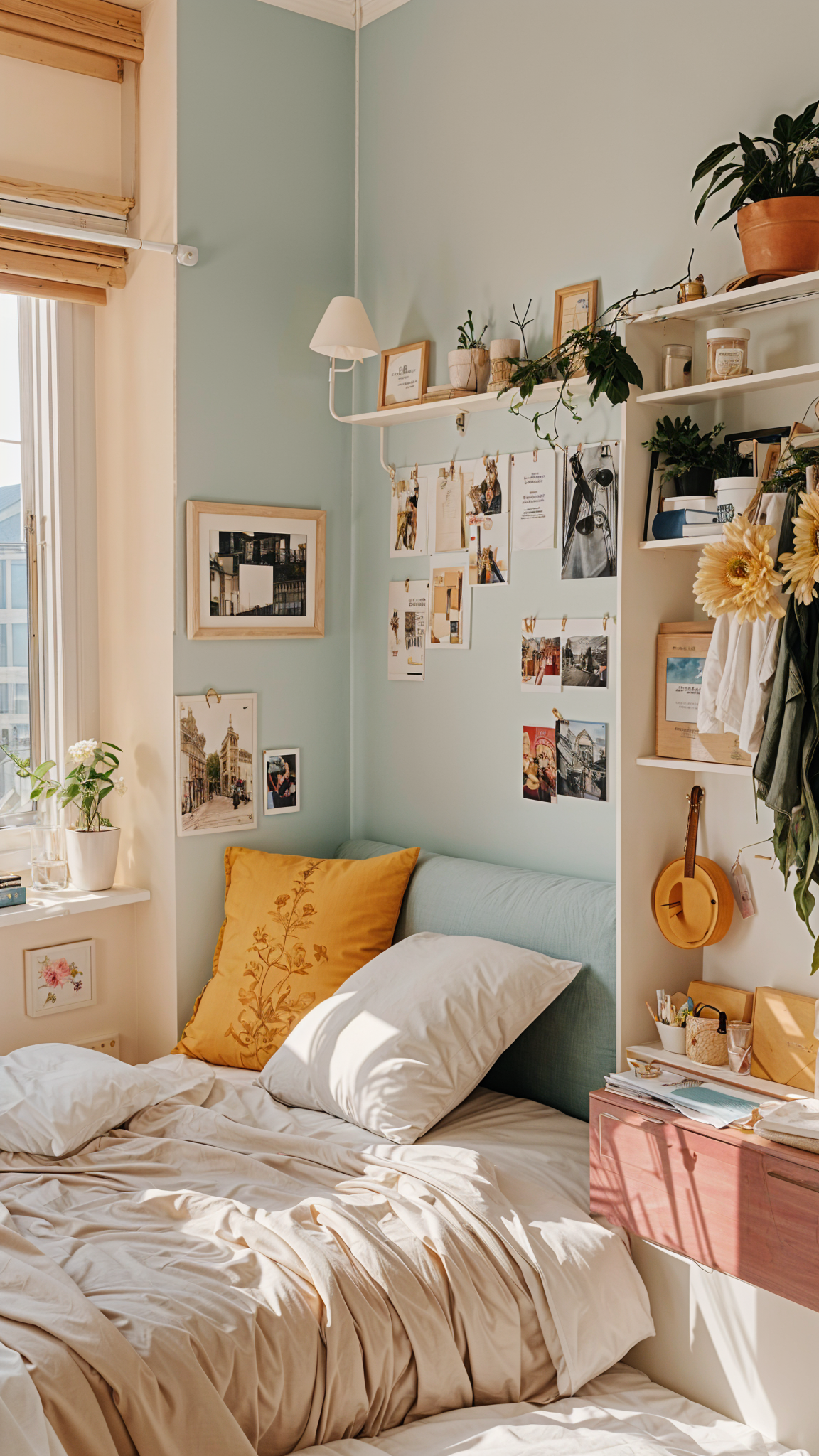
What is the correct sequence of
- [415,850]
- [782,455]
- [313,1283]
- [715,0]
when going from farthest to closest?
1. [415,850]
2. [715,0]
3. [782,455]
4. [313,1283]

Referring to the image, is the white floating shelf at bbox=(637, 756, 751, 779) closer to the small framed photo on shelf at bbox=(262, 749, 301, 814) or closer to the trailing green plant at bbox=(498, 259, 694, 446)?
the trailing green plant at bbox=(498, 259, 694, 446)

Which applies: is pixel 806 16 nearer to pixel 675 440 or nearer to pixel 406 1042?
pixel 675 440

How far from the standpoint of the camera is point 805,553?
5.77ft

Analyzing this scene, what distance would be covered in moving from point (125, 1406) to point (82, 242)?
102 inches

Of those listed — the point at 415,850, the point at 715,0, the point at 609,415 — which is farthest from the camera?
the point at 415,850

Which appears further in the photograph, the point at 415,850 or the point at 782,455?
the point at 415,850

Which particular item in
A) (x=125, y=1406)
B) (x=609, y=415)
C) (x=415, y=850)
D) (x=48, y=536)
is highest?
(x=609, y=415)

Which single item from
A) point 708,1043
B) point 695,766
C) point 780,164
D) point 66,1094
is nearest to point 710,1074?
point 708,1043

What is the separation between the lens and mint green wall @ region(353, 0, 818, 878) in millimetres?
2305

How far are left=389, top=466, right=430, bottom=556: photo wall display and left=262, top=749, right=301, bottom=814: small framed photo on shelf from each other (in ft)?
2.00

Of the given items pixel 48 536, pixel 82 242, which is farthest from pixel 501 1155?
pixel 82 242

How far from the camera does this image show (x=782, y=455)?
2031 mm

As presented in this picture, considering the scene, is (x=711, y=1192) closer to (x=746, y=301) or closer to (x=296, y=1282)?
(x=296, y=1282)

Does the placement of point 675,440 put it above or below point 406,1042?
above
